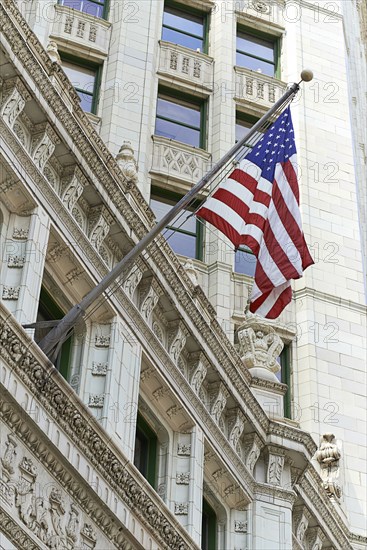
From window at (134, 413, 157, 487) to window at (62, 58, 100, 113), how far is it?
12.3m

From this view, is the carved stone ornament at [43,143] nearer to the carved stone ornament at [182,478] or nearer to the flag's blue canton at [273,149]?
the flag's blue canton at [273,149]

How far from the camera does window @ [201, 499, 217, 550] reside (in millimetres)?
23297

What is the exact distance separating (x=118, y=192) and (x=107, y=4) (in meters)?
15.4

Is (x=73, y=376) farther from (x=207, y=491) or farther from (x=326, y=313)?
(x=326, y=313)

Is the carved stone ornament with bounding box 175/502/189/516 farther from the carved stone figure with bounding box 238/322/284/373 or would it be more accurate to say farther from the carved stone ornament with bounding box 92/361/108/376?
the carved stone figure with bounding box 238/322/284/373

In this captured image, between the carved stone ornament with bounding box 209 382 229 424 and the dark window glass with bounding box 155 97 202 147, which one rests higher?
the dark window glass with bounding box 155 97 202 147

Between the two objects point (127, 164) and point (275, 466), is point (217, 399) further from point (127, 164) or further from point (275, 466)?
point (127, 164)

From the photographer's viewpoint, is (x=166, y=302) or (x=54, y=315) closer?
(x=54, y=315)

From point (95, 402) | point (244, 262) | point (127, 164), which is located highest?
point (244, 262)

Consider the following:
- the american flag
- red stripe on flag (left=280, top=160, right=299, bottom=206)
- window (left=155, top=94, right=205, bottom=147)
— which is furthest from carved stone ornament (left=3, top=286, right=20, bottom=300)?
window (left=155, top=94, right=205, bottom=147)

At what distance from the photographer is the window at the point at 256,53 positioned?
36844 millimetres

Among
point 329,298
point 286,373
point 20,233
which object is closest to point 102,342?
point 20,233

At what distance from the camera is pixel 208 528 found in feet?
Answer: 77.6

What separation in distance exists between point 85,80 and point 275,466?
43.4 ft
